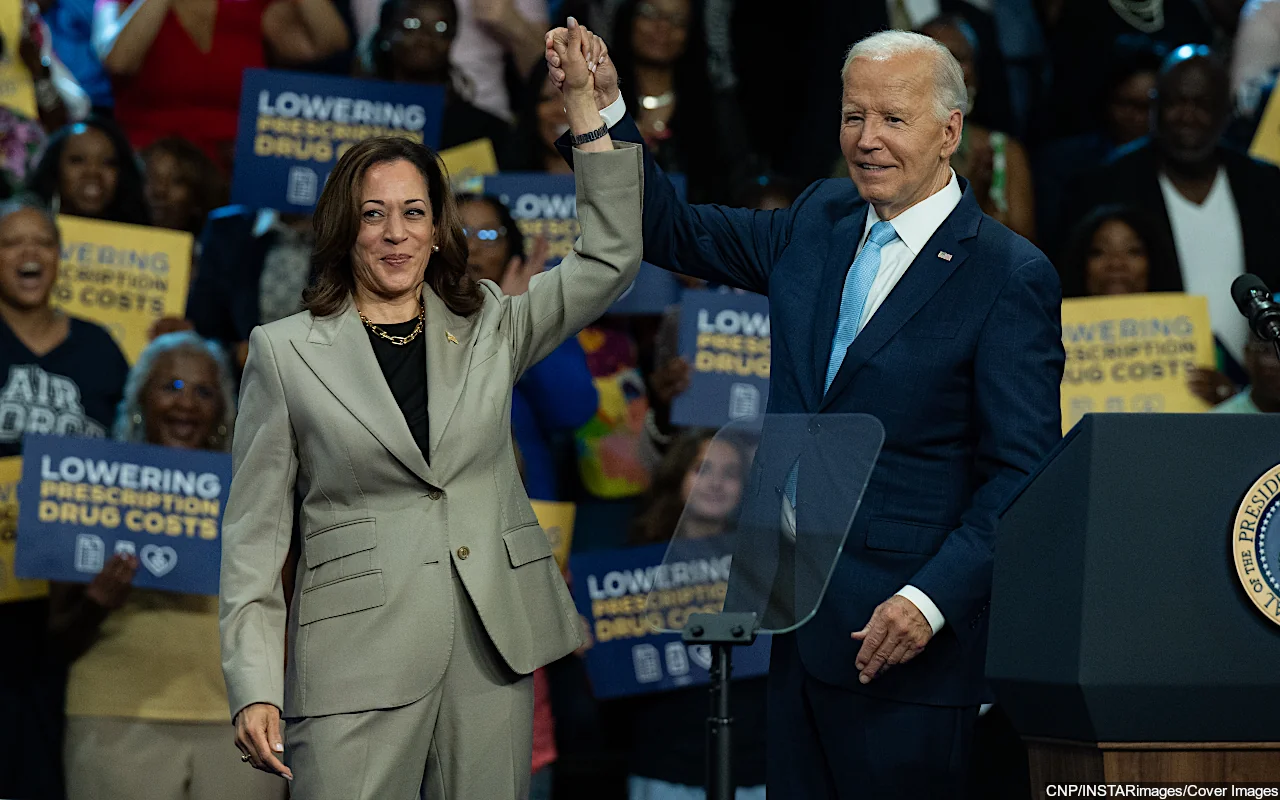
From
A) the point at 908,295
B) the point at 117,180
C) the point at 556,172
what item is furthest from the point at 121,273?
the point at 908,295

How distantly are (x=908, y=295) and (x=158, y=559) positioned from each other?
93.9 inches

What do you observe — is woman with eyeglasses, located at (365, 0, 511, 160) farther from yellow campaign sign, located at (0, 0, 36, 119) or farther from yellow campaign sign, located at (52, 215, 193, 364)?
yellow campaign sign, located at (0, 0, 36, 119)

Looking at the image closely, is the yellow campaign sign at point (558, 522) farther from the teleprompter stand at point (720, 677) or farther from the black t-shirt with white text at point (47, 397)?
the teleprompter stand at point (720, 677)

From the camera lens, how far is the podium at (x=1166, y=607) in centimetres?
181

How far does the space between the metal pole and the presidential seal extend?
2.02ft

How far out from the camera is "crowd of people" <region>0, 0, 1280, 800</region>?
4289mm

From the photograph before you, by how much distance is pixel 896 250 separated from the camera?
2672 millimetres

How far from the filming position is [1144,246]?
515cm

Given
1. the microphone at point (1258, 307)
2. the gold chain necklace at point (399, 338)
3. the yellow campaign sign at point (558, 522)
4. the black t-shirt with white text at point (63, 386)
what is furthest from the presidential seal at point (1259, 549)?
the black t-shirt with white text at point (63, 386)

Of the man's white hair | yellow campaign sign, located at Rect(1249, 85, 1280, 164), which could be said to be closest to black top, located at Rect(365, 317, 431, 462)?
the man's white hair

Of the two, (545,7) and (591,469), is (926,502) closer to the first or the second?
(591,469)

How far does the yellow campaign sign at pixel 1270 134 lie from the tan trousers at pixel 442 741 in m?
3.76

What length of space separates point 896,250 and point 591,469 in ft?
7.27

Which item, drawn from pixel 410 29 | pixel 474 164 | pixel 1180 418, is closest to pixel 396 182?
pixel 1180 418
